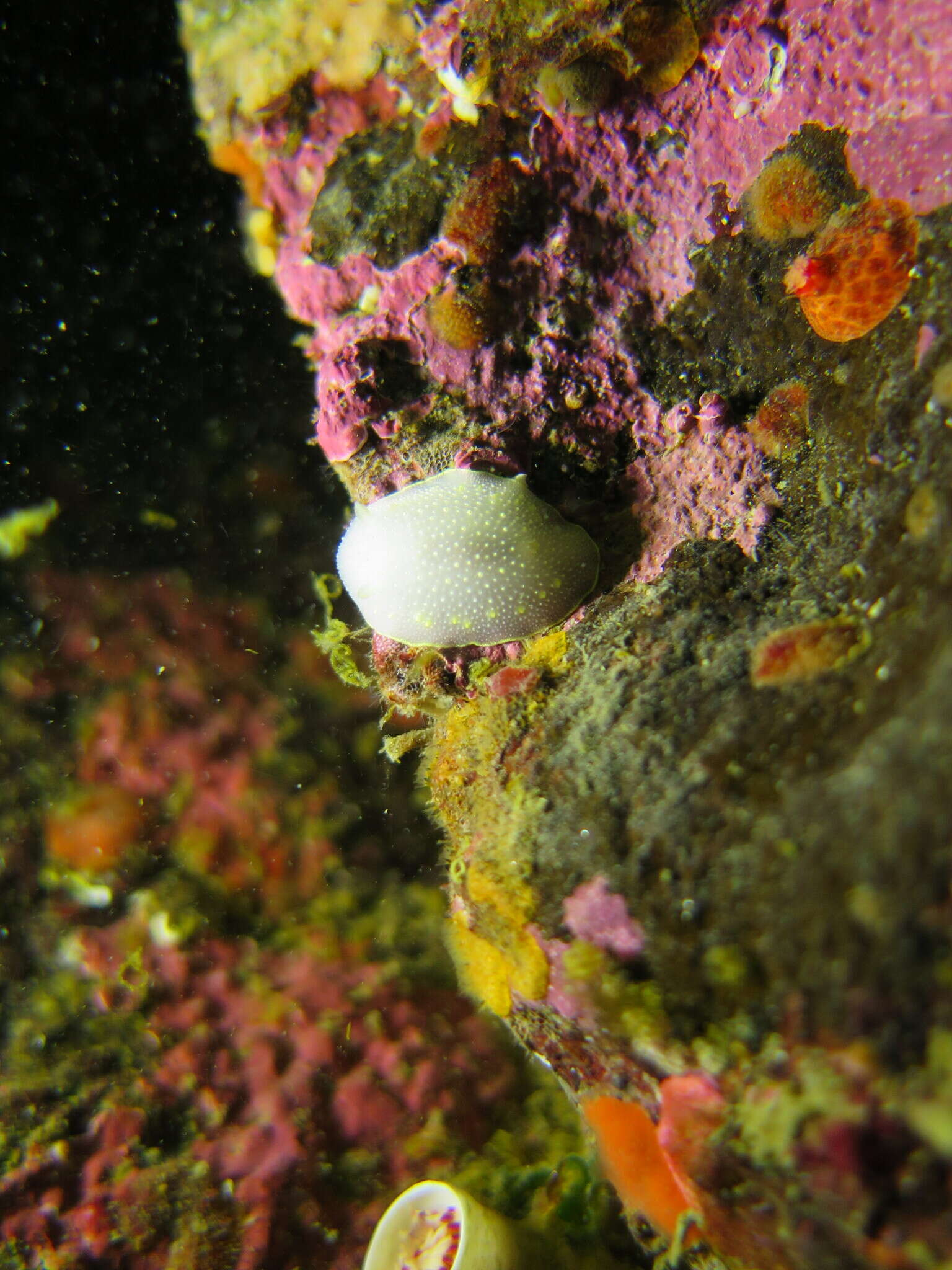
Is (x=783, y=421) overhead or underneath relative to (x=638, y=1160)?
overhead

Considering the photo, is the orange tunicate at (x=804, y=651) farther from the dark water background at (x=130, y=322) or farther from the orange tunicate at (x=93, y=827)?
the orange tunicate at (x=93, y=827)

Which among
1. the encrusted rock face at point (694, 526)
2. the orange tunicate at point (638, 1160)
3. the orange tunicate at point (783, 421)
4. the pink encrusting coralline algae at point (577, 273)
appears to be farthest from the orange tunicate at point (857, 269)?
the orange tunicate at point (638, 1160)

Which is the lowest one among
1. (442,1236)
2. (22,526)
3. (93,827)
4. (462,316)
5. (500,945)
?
(442,1236)

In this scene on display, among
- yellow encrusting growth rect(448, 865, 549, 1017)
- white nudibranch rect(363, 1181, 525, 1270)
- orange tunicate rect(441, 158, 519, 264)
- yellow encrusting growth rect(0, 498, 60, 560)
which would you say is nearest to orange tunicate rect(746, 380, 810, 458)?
orange tunicate rect(441, 158, 519, 264)

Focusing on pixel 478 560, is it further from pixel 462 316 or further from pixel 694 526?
pixel 462 316

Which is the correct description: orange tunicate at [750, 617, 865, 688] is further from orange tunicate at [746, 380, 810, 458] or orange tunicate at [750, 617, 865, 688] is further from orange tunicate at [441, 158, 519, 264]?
orange tunicate at [441, 158, 519, 264]

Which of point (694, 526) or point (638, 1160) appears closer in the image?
point (638, 1160)

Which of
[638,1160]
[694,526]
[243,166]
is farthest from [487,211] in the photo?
[638,1160]
